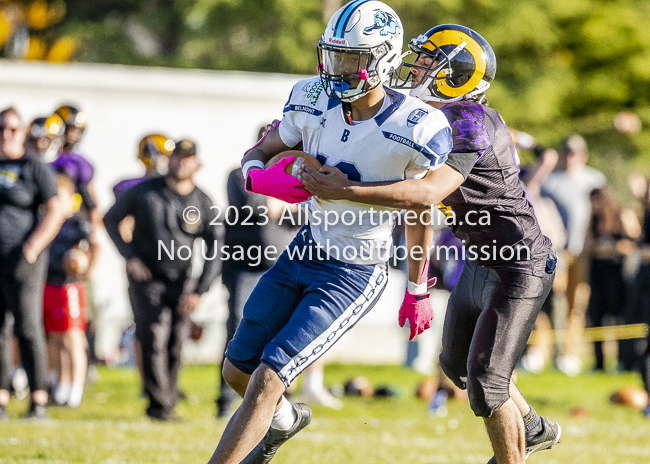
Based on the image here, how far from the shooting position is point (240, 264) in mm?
6758

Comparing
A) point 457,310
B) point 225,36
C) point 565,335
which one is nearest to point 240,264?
point 457,310

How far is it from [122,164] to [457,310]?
21.2 feet

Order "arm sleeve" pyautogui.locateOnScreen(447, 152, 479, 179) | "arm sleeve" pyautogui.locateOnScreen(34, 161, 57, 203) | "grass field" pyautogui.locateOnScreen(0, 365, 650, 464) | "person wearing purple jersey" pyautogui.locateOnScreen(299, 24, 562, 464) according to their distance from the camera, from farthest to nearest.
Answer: "arm sleeve" pyautogui.locateOnScreen(34, 161, 57, 203), "grass field" pyautogui.locateOnScreen(0, 365, 650, 464), "person wearing purple jersey" pyautogui.locateOnScreen(299, 24, 562, 464), "arm sleeve" pyautogui.locateOnScreen(447, 152, 479, 179)

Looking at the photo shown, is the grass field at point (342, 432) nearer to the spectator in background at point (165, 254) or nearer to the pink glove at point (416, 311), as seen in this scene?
the spectator in background at point (165, 254)

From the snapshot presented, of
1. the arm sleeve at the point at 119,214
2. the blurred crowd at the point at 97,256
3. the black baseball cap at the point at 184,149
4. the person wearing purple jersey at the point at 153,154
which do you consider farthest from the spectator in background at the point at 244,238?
the person wearing purple jersey at the point at 153,154

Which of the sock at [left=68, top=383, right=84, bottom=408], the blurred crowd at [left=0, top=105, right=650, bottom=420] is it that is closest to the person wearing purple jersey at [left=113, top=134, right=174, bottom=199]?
the blurred crowd at [left=0, top=105, right=650, bottom=420]

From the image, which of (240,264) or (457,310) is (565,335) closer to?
(240,264)

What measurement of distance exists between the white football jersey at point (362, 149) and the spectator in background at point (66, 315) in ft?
12.6

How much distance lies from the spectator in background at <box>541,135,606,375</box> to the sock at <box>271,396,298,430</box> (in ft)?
20.9

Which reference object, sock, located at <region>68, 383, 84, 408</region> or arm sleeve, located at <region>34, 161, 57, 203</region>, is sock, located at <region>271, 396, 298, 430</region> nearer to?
arm sleeve, located at <region>34, 161, 57, 203</region>

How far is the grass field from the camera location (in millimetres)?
5320

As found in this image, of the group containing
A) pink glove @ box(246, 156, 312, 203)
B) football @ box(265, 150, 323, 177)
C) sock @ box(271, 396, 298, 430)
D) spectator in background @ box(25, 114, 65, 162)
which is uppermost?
spectator in background @ box(25, 114, 65, 162)

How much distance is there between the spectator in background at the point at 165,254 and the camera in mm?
6867

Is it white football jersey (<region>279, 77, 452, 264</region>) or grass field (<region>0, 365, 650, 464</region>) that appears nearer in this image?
white football jersey (<region>279, 77, 452, 264</region>)
